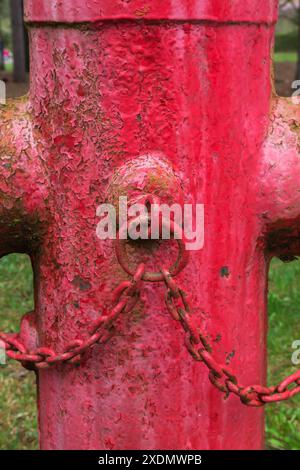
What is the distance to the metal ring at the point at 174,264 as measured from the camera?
0.95 m

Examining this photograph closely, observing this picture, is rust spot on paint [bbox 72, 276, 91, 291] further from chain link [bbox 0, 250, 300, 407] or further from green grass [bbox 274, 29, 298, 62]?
green grass [bbox 274, 29, 298, 62]

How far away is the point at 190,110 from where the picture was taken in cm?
98

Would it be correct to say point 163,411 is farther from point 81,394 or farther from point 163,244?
point 163,244

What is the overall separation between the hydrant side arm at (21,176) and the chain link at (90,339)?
0.19 metres

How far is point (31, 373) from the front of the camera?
3.29 metres

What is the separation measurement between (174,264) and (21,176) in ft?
0.94

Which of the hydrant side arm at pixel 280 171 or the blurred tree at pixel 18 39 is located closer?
the hydrant side arm at pixel 280 171

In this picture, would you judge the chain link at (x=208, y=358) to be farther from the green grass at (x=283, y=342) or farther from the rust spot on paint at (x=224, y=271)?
the green grass at (x=283, y=342)

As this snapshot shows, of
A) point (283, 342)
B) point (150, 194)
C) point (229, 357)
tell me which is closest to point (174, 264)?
point (150, 194)

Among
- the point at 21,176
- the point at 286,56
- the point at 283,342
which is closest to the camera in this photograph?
the point at 21,176

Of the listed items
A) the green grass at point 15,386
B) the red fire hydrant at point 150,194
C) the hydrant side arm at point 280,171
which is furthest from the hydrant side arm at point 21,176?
the green grass at point 15,386

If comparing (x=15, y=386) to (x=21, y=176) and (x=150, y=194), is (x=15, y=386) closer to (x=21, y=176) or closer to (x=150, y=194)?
(x=21, y=176)

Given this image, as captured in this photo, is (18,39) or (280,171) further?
(18,39)
